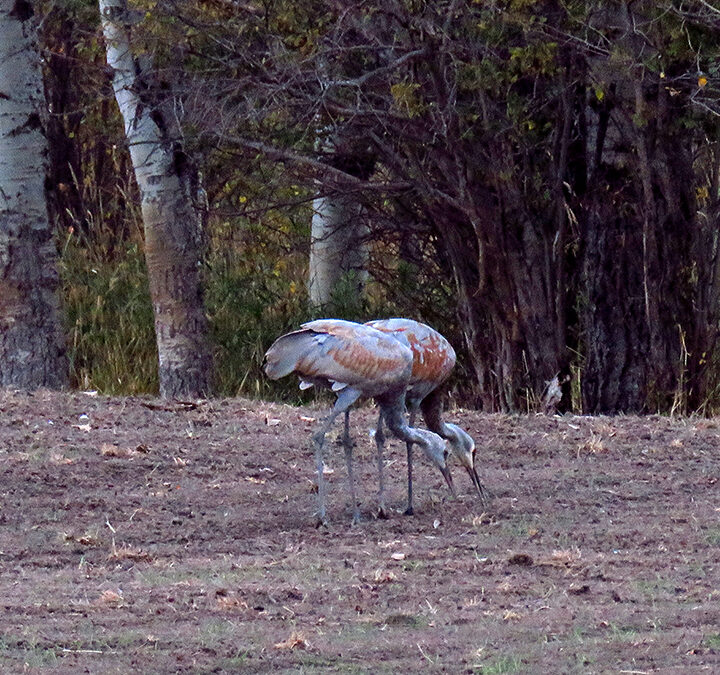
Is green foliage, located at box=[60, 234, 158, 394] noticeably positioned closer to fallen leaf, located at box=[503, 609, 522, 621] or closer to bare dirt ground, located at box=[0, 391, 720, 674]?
bare dirt ground, located at box=[0, 391, 720, 674]

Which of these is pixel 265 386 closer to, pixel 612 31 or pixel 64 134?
pixel 612 31

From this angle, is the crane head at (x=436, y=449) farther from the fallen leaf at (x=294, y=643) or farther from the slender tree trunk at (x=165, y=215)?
the slender tree trunk at (x=165, y=215)

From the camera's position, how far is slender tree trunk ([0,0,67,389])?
10219 mm

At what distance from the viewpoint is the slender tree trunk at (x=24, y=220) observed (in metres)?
10.2

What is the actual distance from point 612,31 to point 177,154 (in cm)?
329

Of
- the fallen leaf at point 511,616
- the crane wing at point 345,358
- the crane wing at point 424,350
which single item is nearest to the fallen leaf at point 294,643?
the fallen leaf at point 511,616

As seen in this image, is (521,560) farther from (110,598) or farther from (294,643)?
(110,598)

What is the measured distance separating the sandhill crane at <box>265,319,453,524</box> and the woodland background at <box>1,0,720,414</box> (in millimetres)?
2742

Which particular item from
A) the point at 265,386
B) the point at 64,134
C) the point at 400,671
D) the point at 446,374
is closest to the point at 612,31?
the point at 446,374

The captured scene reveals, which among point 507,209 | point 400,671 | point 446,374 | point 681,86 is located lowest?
point 400,671

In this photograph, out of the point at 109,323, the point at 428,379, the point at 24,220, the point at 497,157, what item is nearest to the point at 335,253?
the point at 109,323

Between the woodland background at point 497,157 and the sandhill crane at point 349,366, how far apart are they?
2.74 meters

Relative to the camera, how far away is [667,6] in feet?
28.0

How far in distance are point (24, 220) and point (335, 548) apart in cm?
484
